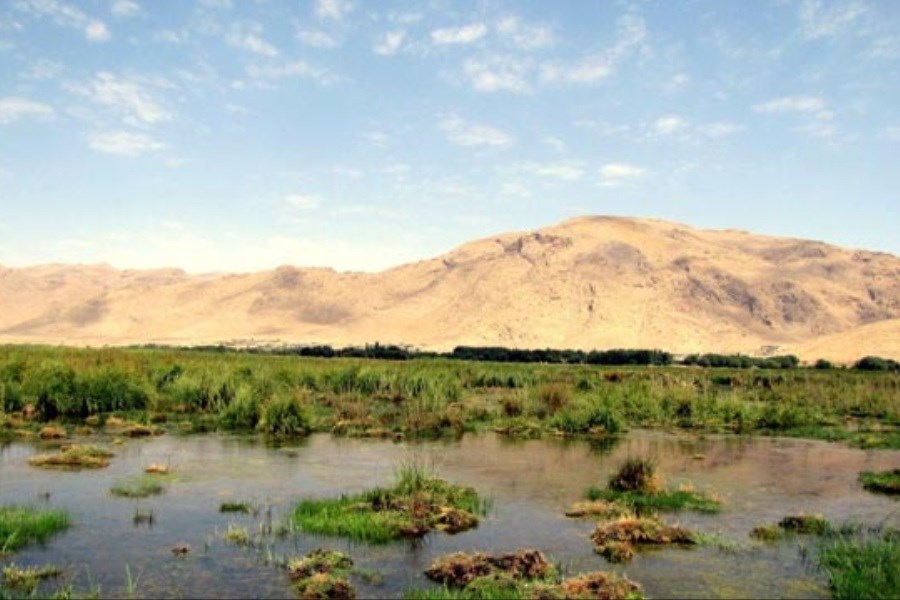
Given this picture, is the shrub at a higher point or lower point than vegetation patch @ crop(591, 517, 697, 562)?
higher

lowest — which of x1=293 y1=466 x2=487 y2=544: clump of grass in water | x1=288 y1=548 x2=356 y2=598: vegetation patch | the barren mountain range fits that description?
x1=288 y1=548 x2=356 y2=598: vegetation patch

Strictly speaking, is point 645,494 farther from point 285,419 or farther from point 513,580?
point 285,419

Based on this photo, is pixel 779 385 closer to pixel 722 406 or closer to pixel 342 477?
pixel 722 406

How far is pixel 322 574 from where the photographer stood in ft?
31.1

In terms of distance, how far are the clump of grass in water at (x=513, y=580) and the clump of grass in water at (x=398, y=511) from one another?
6.18 feet

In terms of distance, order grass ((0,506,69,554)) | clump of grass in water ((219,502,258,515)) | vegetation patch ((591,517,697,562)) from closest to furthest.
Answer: grass ((0,506,69,554)), vegetation patch ((591,517,697,562)), clump of grass in water ((219,502,258,515))

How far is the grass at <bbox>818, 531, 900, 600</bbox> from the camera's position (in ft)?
30.7

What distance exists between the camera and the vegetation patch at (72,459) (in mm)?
16688

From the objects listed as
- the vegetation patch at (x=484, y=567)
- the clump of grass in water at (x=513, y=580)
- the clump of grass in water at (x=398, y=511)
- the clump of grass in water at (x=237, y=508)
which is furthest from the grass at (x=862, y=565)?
the clump of grass in water at (x=237, y=508)

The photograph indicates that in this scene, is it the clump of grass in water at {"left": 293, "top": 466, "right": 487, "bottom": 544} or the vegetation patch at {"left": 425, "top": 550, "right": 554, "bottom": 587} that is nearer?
the vegetation patch at {"left": 425, "top": 550, "right": 554, "bottom": 587}

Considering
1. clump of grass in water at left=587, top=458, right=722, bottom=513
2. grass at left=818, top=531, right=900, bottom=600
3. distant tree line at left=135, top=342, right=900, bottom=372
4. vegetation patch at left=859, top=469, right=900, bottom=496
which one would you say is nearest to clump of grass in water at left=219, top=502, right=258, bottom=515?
clump of grass in water at left=587, top=458, right=722, bottom=513

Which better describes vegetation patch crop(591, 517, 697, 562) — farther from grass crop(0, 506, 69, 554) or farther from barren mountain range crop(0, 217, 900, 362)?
barren mountain range crop(0, 217, 900, 362)

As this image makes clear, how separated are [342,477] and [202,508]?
342 cm

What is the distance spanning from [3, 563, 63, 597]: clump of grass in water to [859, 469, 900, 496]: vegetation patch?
46.7 ft
